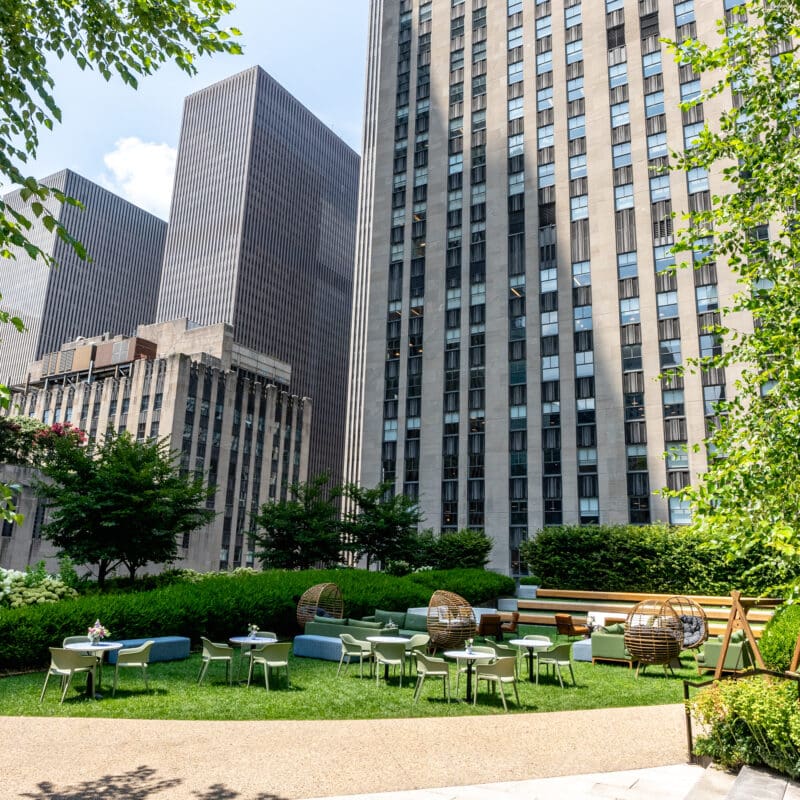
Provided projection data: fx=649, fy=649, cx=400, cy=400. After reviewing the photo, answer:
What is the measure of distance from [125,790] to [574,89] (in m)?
59.9

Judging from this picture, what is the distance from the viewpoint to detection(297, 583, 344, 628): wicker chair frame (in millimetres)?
18969

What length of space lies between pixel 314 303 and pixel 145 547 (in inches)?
4766

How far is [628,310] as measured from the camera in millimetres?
49562

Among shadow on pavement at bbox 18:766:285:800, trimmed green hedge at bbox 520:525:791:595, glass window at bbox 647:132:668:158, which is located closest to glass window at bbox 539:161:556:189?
glass window at bbox 647:132:668:158

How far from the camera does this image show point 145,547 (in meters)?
24.1

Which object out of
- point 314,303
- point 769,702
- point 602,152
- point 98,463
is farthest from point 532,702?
point 314,303

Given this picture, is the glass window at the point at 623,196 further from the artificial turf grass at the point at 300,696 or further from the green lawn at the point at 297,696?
the green lawn at the point at 297,696

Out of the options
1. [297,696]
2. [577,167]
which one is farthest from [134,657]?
[577,167]

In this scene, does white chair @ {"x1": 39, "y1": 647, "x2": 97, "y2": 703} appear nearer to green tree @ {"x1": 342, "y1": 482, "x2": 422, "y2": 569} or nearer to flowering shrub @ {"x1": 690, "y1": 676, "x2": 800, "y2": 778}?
flowering shrub @ {"x1": 690, "y1": 676, "x2": 800, "y2": 778}

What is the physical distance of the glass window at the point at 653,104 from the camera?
51.1m

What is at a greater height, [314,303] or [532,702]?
[314,303]

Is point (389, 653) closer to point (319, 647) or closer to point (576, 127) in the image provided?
point (319, 647)

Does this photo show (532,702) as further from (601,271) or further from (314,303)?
(314,303)

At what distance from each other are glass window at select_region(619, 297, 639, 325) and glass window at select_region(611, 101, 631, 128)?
14898 millimetres
